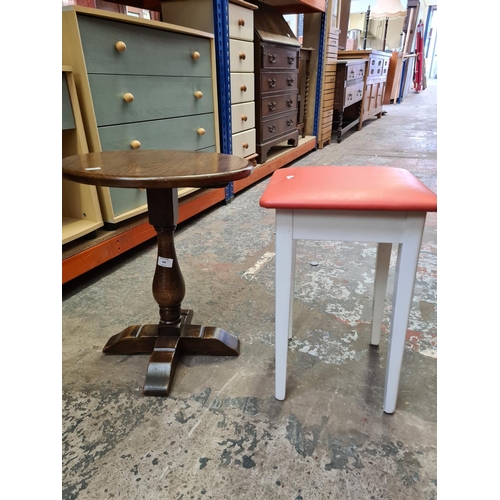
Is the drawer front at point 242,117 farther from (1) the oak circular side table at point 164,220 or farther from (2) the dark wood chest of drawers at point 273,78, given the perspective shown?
(1) the oak circular side table at point 164,220

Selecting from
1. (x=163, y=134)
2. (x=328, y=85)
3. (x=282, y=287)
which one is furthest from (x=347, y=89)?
(x=282, y=287)

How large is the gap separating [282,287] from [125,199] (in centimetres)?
112

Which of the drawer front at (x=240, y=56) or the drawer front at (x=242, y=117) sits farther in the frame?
the drawer front at (x=242, y=117)

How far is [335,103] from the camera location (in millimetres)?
4508

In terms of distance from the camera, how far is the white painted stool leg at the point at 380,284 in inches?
42.3

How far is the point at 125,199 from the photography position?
169 cm

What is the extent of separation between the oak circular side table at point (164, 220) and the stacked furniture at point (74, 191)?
1.32ft

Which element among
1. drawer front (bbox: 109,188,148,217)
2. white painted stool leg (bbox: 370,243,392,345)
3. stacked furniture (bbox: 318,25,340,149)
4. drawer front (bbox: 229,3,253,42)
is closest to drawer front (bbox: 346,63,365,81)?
stacked furniture (bbox: 318,25,340,149)

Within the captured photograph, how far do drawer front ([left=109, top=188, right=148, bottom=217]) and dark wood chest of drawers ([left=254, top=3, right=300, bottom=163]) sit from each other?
1.44 m

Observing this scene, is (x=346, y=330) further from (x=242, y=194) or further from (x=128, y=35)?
(x=242, y=194)

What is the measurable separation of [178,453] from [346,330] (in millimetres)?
688

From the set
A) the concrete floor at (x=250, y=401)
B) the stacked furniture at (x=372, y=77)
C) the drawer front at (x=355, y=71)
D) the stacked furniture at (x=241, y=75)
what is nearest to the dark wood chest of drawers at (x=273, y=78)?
the stacked furniture at (x=241, y=75)

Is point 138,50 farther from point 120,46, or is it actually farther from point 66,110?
point 66,110

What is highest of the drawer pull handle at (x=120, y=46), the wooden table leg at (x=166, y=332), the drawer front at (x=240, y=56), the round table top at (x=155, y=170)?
the drawer front at (x=240, y=56)
